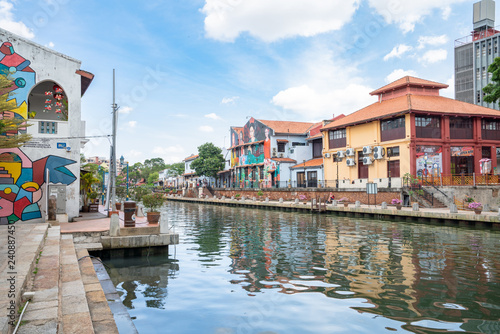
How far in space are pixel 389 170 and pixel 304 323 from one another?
29.2 metres

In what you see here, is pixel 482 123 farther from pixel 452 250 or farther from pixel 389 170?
pixel 452 250

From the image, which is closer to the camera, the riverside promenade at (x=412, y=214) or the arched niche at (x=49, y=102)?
the arched niche at (x=49, y=102)

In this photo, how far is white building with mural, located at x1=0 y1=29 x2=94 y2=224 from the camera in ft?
49.4

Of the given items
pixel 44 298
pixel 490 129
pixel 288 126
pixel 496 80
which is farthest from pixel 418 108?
pixel 44 298

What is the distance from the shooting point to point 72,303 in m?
5.84

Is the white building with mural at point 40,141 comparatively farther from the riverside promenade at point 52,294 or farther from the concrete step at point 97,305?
the concrete step at point 97,305

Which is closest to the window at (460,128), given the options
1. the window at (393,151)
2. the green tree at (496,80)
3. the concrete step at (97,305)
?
the window at (393,151)

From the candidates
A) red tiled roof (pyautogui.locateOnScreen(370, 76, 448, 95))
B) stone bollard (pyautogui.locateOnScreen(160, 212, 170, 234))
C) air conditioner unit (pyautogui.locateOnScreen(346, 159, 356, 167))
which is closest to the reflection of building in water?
stone bollard (pyautogui.locateOnScreen(160, 212, 170, 234))

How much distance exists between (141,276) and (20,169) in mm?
8424

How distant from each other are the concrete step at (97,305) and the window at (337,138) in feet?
110

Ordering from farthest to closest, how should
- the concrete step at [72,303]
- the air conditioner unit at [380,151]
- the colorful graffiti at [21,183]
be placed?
the air conditioner unit at [380,151] → the colorful graffiti at [21,183] → the concrete step at [72,303]

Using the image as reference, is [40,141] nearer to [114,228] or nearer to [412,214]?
[114,228]

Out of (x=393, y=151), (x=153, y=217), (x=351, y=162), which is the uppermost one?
(x=393, y=151)

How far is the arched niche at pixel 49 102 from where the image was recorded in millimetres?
16859
